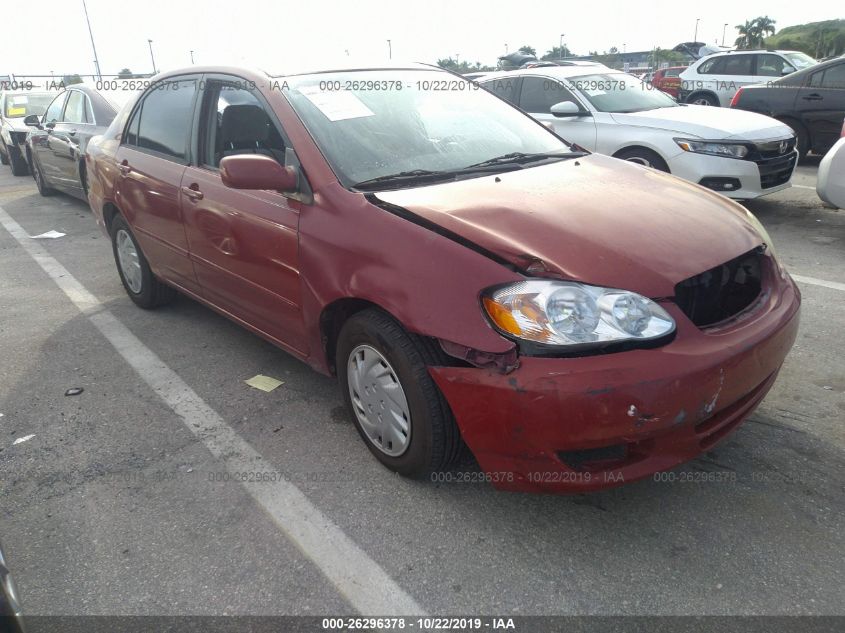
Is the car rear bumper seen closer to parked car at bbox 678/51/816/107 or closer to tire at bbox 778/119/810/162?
tire at bbox 778/119/810/162

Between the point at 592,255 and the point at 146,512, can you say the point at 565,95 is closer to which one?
the point at 592,255

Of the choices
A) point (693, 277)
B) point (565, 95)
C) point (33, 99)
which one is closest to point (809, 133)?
point (565, 95)

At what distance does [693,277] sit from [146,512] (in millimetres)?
2261

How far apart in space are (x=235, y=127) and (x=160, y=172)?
2.60ft

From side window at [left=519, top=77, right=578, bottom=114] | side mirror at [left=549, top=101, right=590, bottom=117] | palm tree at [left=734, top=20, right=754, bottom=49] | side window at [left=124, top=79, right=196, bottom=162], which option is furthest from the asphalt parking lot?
palm tree at [left=734, top=20, right=754, bottom=49]

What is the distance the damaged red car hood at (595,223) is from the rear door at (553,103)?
4.39 meters

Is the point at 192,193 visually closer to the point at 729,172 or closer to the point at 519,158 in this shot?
the point at 519,158

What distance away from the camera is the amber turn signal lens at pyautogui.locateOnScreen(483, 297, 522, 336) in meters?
2.11

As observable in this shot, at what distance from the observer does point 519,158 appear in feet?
10.6

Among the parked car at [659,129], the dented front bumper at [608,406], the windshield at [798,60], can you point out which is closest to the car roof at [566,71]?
the parked car at [659,129]

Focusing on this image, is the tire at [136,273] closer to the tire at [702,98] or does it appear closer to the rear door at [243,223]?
the rear door at [243,223]

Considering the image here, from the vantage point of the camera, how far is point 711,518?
239 centimetres

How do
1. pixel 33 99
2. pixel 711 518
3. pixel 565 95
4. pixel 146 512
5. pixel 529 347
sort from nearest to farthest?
pixel 529 347, pixel 711 518, pixel 146 512, pixel 565 95, pixel 33 99

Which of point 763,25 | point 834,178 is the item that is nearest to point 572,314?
point 834,178
